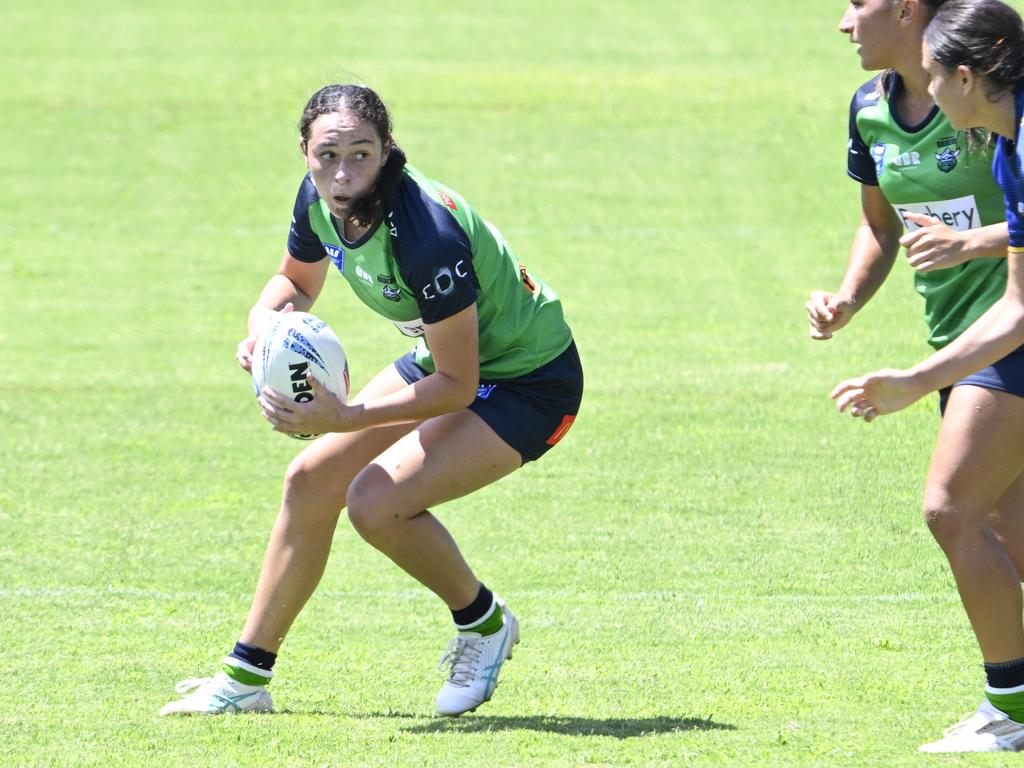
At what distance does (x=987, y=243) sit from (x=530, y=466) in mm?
4264

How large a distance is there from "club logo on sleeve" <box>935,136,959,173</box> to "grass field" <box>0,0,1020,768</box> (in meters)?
1.72

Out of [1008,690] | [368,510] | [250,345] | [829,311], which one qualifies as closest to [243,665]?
[368,510]

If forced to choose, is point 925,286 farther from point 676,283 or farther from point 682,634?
point 676,283

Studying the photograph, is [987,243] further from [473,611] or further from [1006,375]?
[473,611]

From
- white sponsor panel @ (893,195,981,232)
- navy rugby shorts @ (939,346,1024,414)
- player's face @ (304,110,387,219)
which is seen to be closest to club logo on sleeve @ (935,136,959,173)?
white sponsor panel @ (893,195,981,232)

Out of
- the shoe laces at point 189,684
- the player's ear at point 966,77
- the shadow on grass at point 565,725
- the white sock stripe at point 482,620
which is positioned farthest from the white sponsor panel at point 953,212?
the shoe laces at point 189,684

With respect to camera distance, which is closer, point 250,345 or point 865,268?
point 250,345

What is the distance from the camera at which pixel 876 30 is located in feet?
16.4

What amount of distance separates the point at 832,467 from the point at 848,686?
3.08 metres

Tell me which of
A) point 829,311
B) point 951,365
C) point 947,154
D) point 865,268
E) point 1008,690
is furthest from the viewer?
point 865,268

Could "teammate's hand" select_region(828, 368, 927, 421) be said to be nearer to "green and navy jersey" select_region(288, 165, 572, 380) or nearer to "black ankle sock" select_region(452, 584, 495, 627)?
"green and navy jersey" select_region(288, 165, 572, 380)

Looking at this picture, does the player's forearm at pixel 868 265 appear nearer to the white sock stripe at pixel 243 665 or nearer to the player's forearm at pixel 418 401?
the player's forearm at pixel 418 401

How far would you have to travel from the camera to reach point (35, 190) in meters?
15.5

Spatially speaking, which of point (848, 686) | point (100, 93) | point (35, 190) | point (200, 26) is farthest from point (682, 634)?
point (200, 26)
